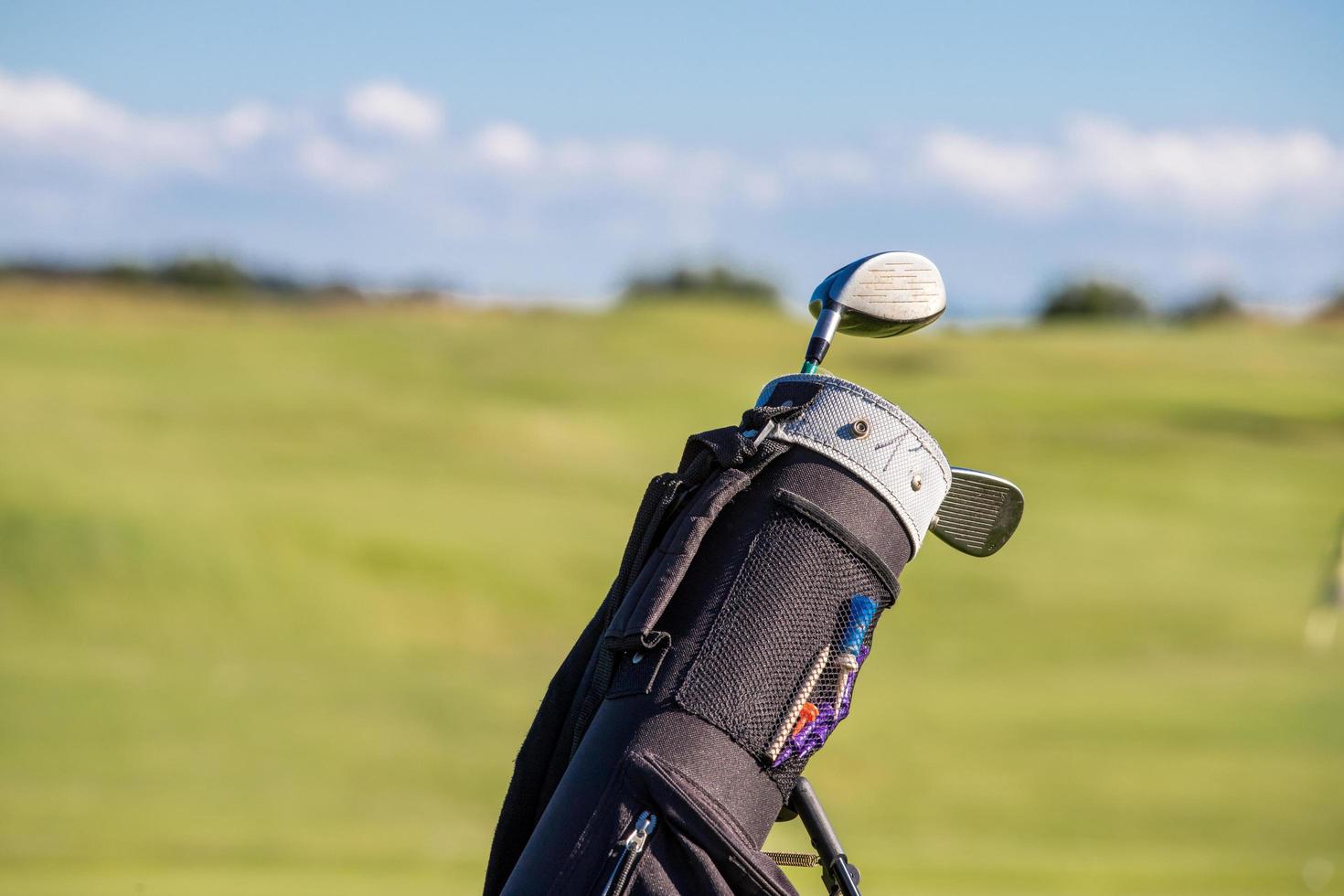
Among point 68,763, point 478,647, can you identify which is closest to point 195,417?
point 478,647

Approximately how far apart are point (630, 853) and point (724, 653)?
26 cm

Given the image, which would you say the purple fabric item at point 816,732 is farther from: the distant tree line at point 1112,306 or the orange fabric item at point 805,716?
the distant tree line at point 1112,306

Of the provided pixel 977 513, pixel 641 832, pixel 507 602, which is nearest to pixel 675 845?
pixel 641 832

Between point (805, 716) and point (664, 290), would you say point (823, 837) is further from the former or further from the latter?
point (664, 290)

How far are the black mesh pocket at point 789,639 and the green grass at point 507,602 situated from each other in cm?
86

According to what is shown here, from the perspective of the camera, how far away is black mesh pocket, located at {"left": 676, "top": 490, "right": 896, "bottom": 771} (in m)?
1.91

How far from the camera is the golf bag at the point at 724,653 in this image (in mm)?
1843

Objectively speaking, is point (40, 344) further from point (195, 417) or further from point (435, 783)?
point (435, 783)

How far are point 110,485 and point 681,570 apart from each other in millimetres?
13485

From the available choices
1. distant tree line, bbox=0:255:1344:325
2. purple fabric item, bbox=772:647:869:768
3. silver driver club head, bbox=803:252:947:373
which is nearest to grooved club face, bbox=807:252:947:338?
silver driver club head, bbox=803:252:947:373

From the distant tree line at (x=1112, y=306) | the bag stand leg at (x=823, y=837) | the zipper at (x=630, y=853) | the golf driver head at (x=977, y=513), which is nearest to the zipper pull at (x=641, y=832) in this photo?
the zipper at (x=630, y=853)

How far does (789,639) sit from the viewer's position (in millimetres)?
1944

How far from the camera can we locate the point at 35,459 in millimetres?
14930

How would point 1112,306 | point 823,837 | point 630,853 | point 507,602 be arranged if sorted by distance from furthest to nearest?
point 1112,306 → point 507,602 → point 823,837 → point 630,853
